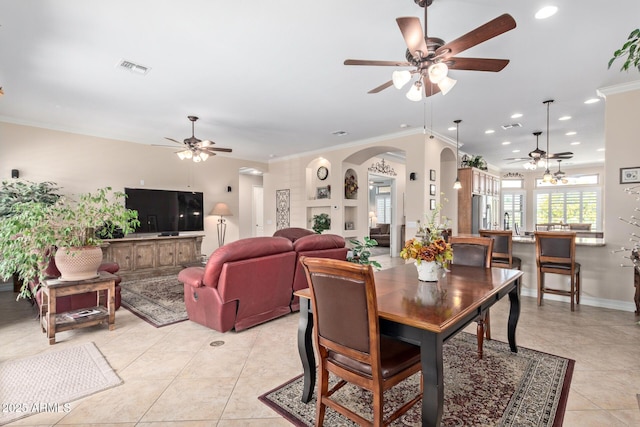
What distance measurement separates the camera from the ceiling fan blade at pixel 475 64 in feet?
7.73

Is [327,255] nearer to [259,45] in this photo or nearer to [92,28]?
[259,45]

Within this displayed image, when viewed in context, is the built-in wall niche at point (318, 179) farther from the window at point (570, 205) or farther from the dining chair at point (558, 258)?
the window at point (570, 205)

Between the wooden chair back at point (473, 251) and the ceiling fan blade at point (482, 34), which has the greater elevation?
the ceiling fan blade at point (482, 34)

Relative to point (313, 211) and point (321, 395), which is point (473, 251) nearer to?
point (321, 395)

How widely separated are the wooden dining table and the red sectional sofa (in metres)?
1.23

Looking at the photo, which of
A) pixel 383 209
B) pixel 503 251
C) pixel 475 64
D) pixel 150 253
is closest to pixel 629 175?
pixel 503 251

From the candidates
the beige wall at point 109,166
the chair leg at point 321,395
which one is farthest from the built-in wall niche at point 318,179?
the chair leg at point 321,395

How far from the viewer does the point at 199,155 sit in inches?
214

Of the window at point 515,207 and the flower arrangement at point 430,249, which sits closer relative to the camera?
the flower arrangement at point 430,249

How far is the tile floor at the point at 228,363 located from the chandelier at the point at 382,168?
546cm

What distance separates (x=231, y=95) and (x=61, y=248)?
270cm

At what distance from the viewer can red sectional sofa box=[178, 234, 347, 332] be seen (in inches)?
117

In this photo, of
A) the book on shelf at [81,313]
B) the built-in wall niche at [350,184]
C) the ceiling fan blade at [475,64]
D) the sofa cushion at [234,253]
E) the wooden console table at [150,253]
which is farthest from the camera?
the built-in wall niche at [350,184]

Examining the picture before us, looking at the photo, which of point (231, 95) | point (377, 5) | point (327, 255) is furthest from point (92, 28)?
point (327, 255)
